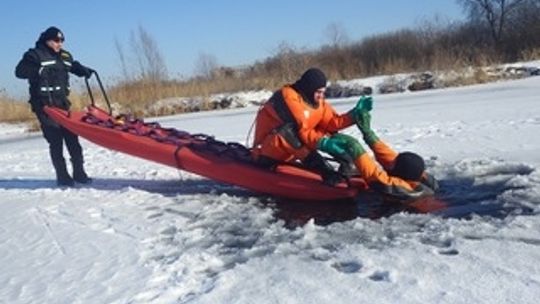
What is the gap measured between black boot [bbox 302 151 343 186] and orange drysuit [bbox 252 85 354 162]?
11 centimetres

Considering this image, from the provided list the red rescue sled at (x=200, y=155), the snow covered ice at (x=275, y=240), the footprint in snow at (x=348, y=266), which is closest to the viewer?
the snow covered ice at (x=275, y=240)

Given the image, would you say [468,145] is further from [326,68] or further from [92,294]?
[326,68]

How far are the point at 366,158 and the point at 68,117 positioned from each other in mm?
3481

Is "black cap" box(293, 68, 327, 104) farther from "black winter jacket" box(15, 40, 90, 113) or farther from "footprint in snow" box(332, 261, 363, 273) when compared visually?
"black winter jacket" box(15, 40, 90, 113)

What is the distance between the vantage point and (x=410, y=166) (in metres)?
5.11

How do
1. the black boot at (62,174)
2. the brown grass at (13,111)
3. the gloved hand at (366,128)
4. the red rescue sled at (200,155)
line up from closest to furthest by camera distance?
the gloved hand at (366,128) → the red rescue sled at (200,155) → the black boot at (62,174) → the brown grass at (13,111)

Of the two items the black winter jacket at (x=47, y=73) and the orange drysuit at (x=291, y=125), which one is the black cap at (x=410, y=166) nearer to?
the orange drysuit at (x=291, y=125)

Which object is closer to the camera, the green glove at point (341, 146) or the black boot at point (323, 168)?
the green glove at point (341, 146)

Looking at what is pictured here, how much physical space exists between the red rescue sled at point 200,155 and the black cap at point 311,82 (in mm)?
716

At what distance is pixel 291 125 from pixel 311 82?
1.41 ft

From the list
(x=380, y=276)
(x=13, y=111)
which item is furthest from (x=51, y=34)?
(x=13, y=111)

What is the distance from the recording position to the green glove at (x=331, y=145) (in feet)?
17.2

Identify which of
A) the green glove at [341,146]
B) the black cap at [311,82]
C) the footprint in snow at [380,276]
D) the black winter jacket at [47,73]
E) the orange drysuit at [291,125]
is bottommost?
the footprint in snow at [380,276]

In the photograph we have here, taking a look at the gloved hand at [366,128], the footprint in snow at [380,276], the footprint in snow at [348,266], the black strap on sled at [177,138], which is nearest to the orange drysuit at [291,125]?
the gloved hand at [366,128]
